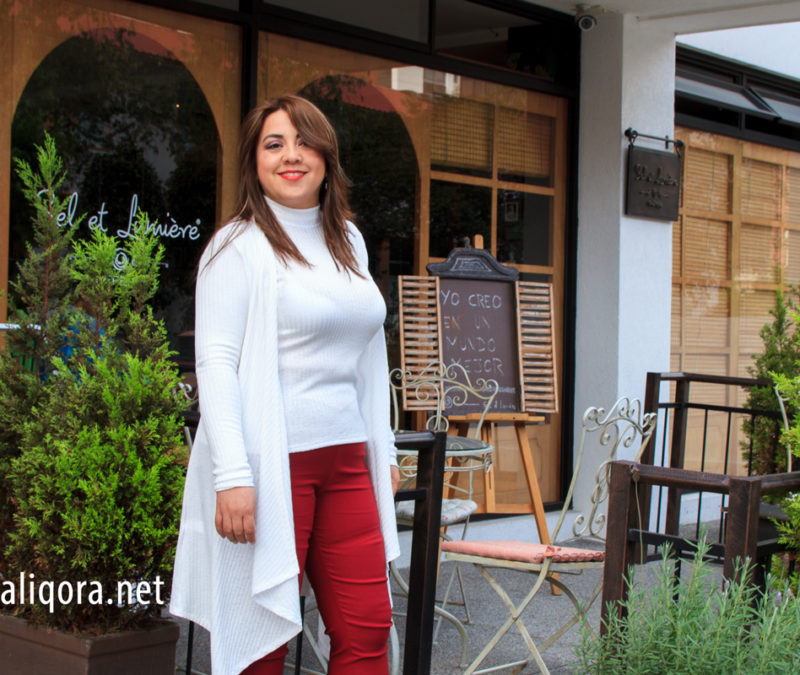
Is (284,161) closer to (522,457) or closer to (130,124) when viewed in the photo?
(130,124)

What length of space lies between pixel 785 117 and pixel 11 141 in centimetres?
605

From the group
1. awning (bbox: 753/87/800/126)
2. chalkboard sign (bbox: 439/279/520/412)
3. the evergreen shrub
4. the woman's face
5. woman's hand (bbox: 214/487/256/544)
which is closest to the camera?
the evergreen shrub

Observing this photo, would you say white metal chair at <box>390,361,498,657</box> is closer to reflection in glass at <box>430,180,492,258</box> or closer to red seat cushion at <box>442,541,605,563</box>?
reflection in glass at <box>430,180,492,258</box>

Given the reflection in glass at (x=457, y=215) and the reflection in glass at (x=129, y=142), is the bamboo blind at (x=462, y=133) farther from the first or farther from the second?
the reflection in glass at (x=129, y=142)

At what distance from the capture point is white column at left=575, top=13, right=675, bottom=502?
6504mm

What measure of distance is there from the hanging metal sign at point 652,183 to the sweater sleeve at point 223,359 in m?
4.56

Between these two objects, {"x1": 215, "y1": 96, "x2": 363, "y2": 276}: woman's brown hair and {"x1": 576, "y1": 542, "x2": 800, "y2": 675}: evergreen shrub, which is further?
{"x1": 215, "y1": 96, "x2": 363, "y2": 276}: woman's brown hair

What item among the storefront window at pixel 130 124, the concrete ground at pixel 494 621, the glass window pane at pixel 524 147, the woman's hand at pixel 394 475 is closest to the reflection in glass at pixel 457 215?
the glass window pane at pixel 524 147

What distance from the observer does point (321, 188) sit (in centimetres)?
268

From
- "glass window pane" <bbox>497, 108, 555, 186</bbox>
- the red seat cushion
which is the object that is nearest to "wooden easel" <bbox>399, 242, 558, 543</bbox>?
"glass window pane" <bbox>497, 108, 555, 186</bbox>

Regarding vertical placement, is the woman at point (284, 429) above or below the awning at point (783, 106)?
below

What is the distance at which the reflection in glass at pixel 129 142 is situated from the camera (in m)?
4.55

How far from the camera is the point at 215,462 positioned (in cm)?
229

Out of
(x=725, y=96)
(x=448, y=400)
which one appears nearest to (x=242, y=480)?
(x=448, y=400)
